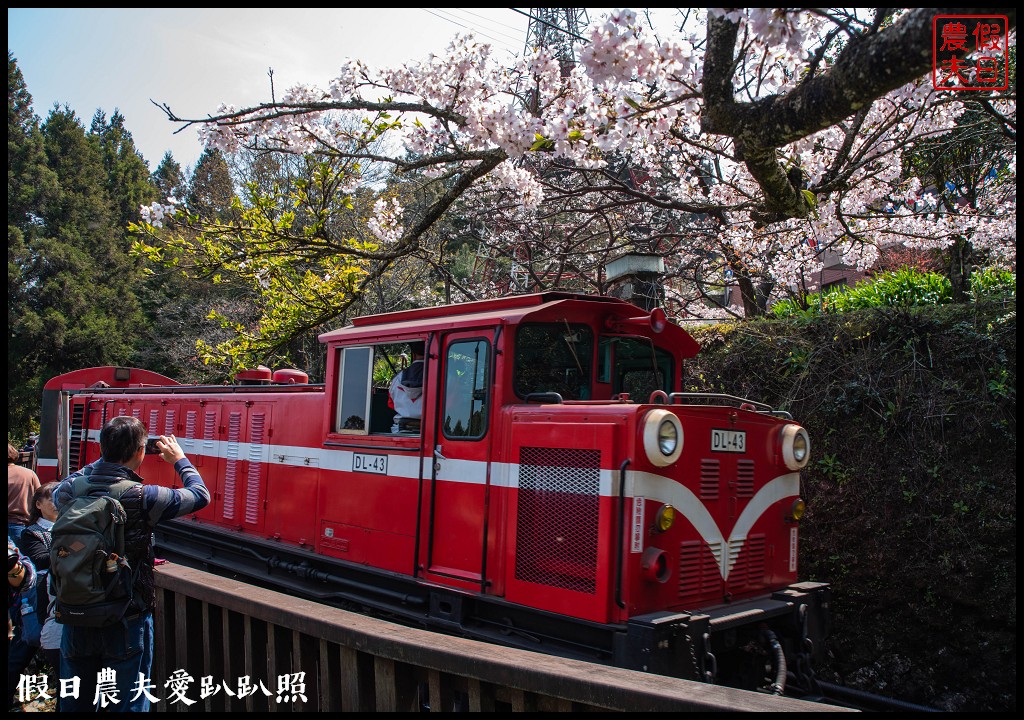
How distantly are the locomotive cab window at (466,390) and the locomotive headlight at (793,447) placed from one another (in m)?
2.32

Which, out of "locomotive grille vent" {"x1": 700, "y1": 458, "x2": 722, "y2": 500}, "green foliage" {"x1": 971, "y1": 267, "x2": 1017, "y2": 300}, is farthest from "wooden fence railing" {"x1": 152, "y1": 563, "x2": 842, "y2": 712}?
"green foliage" {"x1": 971, "y1": 267, "x2": 1017, "y2": 300}

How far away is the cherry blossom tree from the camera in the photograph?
4.42m

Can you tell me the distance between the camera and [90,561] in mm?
3430

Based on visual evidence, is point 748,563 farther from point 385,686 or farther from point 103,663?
point 103,663

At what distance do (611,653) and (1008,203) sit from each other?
9.20 meters

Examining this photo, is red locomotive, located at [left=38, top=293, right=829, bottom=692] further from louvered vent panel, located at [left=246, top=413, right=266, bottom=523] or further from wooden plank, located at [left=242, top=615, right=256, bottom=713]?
wooden plank, located at [left=242, top=615, right=256, bottom=713]

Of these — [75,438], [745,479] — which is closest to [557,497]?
[745,479]

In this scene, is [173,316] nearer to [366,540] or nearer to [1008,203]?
[366,540]

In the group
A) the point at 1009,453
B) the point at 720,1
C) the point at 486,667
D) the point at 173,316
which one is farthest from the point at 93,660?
the point at 173,316

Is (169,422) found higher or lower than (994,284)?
lower

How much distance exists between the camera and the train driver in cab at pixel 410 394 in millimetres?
5570

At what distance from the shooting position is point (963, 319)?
6934 mm

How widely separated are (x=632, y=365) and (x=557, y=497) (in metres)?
1.53

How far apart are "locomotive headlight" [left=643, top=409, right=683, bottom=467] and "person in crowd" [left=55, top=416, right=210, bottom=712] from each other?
2.65 metres
